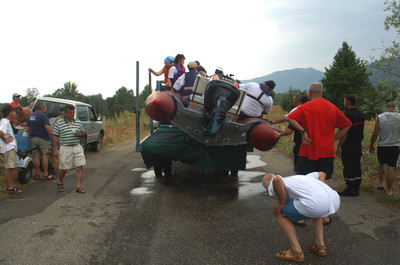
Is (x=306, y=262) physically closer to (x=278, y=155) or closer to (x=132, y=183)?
(x=132, y=183)

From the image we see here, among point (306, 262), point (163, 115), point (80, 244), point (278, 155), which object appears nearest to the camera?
point (306, 262)

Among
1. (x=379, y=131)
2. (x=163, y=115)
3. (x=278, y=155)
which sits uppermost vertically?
(x=163, y=115)

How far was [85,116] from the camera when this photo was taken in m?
10.1

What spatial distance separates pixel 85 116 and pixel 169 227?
7407 millimetres

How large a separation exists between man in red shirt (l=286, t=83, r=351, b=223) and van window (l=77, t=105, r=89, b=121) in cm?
754

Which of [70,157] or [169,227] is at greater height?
[70,157]

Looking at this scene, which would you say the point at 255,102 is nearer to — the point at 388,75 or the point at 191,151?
the point at 191,151

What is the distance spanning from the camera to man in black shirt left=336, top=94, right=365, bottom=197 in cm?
508

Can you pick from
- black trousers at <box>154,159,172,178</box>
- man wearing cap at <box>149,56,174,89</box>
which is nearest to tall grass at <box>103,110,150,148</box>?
man wearing cap at <box>149,56,174,89</box>

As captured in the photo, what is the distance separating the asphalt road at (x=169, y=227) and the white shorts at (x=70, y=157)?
1.70 feet

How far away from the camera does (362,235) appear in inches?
140

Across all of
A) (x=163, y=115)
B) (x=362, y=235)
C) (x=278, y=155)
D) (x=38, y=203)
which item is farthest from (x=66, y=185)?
(x=278, y=155)

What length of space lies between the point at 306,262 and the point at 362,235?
3.56ft

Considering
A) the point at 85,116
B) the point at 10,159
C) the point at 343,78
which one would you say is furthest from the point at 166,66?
the point at 343,78
